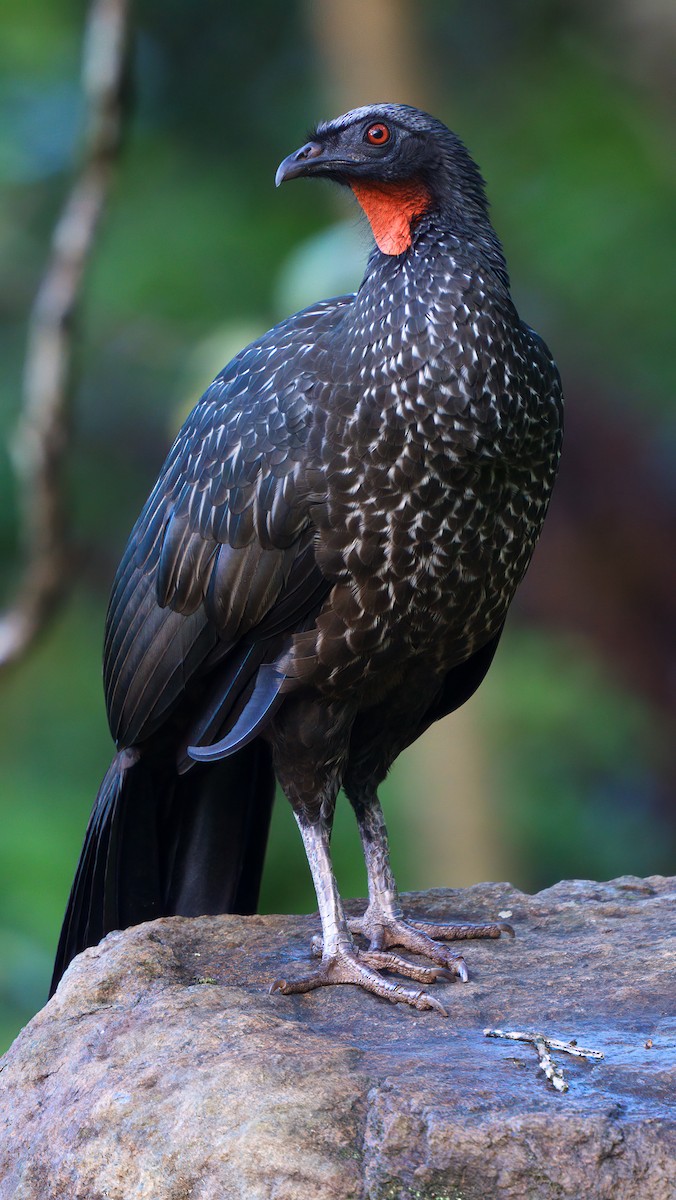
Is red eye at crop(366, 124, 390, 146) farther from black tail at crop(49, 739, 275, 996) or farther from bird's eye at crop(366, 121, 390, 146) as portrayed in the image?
black tail at crop(49, 739, 275, 996)

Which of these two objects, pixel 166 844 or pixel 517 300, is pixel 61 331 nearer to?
pixel 166 844

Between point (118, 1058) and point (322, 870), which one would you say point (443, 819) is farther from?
point (118, 1058)

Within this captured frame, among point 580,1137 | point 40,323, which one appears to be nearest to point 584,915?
point 580,1137

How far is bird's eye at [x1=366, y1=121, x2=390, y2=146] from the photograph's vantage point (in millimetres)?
3561

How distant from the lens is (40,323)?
16.3 feet

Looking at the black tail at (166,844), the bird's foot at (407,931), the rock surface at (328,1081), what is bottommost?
the rock surface at (328,1081)

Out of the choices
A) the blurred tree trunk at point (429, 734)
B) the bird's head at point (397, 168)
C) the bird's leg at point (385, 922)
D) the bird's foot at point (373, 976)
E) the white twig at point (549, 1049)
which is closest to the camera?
the white twig at point (549, 1049)

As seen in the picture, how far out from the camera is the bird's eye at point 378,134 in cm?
356

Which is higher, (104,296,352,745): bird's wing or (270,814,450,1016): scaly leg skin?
(104,296,352,745): bird's wing

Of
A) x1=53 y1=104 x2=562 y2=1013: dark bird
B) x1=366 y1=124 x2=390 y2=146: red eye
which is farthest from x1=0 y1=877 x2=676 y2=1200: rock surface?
x1=366 y1=124 x2=390 y2=146: red eye

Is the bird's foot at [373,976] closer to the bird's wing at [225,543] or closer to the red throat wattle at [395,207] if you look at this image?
the bird's wing at [225,543]

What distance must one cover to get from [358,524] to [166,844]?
1.35 m

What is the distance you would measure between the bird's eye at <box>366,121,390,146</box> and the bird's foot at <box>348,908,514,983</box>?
203cm

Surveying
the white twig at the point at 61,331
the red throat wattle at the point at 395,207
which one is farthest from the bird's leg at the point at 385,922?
the white twig at the point at 61,331
